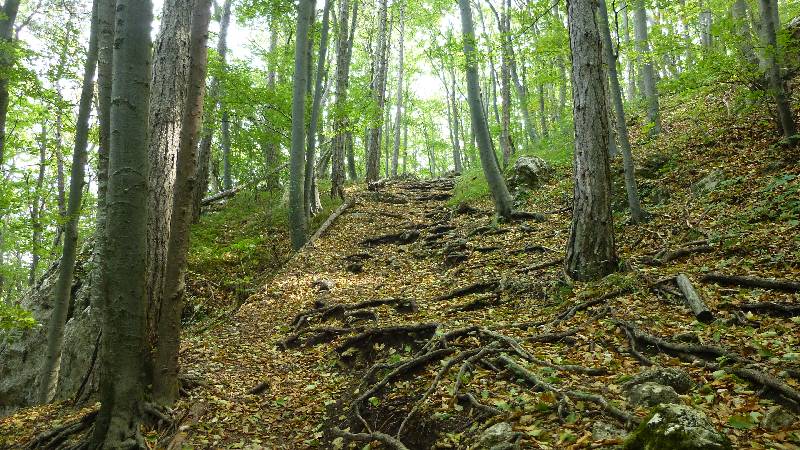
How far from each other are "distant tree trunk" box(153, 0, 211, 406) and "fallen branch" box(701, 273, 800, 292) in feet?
17.8

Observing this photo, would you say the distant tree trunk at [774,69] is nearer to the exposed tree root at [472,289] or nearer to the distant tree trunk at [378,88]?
the exposed tree root at [472,289]

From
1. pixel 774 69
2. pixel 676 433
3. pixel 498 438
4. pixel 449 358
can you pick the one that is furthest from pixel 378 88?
pixel 676 433

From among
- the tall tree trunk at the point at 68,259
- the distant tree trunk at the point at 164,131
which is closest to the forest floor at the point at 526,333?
the distant tree trunk at the point at 164,131

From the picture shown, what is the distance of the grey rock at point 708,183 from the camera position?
747 centimetres

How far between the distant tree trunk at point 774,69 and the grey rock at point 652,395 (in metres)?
6.64

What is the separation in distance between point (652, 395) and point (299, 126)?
8.78 m

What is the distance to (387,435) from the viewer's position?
350 centimetres

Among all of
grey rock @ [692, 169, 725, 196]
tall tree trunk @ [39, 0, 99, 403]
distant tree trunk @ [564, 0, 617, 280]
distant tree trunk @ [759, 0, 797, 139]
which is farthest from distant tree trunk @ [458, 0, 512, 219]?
tall tree trunk @ [39, 0, 99, 403]

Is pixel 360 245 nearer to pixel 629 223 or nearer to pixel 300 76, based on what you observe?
pixel 300 76

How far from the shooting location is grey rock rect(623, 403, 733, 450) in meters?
2.12

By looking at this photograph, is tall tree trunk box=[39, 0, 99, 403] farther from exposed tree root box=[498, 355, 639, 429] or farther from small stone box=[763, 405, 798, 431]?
small stone box=[763, 405, 798, 431]

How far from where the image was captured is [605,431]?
2734 mm

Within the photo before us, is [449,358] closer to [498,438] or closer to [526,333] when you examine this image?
[526,333]

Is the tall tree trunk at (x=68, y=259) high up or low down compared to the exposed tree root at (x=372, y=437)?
up
